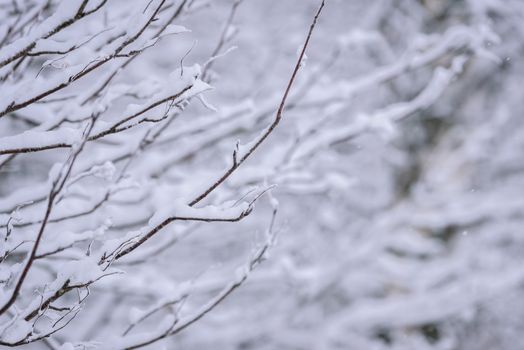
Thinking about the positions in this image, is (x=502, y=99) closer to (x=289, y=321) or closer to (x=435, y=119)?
(x=435, y=119)

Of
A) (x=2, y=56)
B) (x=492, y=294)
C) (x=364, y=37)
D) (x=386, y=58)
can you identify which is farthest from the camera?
(x=386, y=58)

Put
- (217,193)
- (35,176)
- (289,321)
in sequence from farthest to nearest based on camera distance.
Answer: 1. (35,176)
2. (289,321)
3. (217,193)

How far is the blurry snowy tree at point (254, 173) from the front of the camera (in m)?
0.97

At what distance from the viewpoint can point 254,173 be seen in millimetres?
1758

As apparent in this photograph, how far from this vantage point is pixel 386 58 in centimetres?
401

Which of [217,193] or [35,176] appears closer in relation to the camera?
[217,193]

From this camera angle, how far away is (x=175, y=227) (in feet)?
5.31

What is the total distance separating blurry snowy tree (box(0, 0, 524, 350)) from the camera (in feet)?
3.20

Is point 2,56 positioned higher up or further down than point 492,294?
higher up

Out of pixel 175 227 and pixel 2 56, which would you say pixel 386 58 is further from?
pixel 2 56

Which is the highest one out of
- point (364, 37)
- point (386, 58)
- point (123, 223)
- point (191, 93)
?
point (191, 93)

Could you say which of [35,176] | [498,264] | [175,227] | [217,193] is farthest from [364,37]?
[35,176]

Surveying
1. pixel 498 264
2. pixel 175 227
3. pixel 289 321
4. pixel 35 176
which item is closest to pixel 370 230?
pixel 289 321

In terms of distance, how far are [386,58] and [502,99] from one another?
166cm
